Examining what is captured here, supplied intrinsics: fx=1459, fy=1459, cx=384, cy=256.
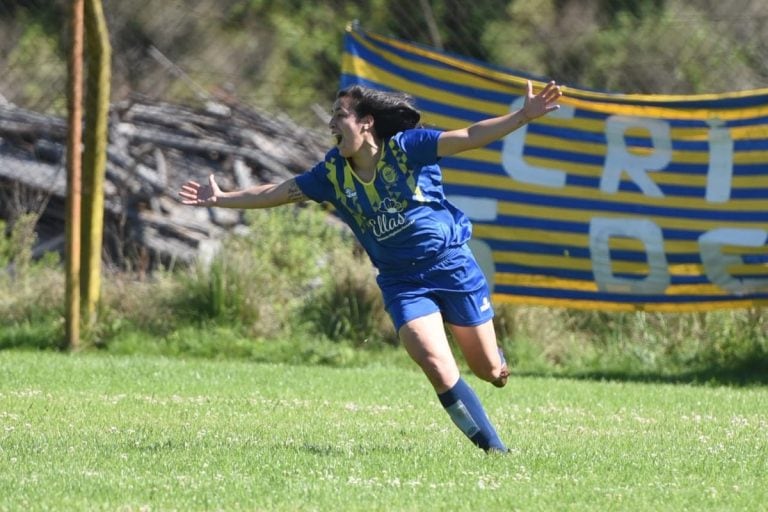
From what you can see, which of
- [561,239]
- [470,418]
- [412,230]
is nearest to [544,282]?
[561,239]

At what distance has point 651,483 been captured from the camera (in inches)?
239

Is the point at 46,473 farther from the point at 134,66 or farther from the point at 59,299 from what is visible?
the point at 134,66

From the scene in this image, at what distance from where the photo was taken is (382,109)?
7.30 meters

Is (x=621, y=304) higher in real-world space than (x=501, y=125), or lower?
lower

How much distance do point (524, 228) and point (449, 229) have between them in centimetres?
502

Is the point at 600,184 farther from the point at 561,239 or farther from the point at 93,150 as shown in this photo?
the point at 93,150

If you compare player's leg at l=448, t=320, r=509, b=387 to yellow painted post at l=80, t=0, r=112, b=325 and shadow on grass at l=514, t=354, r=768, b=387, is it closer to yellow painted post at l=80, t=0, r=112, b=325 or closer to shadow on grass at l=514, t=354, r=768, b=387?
shadow on grass at l=514, t=354, r=768, b=387

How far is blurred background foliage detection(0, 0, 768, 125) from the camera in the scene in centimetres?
1527

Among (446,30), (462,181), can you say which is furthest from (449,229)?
(446,30)

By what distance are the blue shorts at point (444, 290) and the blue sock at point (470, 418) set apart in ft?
1.49

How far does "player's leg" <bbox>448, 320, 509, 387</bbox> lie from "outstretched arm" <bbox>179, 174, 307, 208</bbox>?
108 centimetres

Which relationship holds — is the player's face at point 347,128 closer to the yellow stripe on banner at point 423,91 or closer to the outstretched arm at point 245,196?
the outstretched arm at point 245,196

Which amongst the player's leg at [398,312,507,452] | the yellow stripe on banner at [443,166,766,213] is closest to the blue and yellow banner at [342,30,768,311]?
the yellow stripe on banner at [443,166,766,213]

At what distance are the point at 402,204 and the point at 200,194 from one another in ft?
3.67
